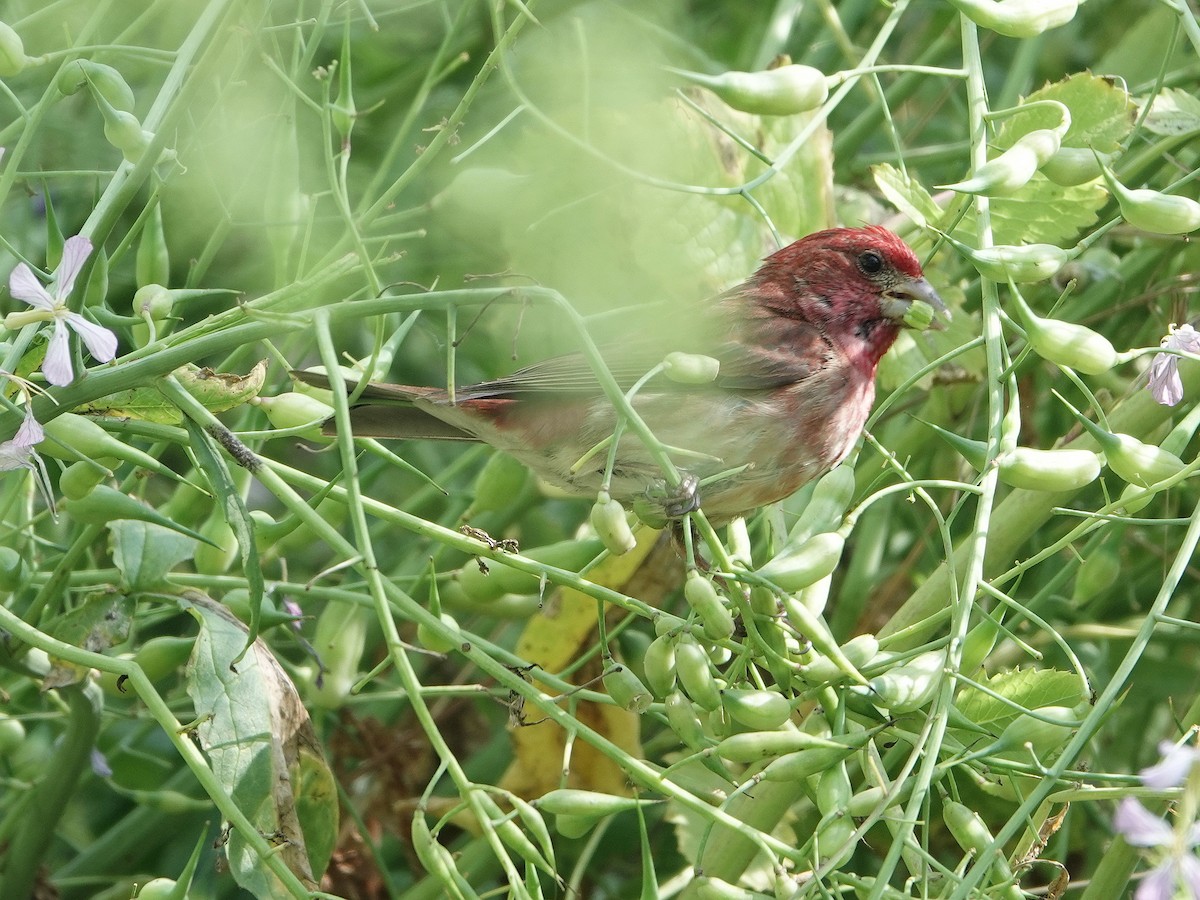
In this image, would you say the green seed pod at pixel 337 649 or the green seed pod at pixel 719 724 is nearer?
the green seed pod at pixel 719 724

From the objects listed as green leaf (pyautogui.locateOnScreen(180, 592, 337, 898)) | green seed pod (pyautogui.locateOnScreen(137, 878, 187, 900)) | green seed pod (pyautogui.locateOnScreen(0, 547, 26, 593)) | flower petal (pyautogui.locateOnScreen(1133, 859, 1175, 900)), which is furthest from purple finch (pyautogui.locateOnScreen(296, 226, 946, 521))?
flower petal (pyautogui.locateOnScreen(1133, 859, 1175, 900))

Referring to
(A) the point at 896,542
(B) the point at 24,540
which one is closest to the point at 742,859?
(B) the point at 24,540

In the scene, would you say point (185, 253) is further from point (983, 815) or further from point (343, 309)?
point (983, 815)

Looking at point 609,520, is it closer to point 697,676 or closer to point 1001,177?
point 697,676

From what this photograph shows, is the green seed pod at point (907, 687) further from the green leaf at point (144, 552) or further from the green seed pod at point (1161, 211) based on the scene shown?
the green leaf at point (144, 552)

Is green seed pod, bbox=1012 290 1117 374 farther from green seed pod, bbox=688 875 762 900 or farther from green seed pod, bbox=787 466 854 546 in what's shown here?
green seed pod, bbox=688 875 762 900

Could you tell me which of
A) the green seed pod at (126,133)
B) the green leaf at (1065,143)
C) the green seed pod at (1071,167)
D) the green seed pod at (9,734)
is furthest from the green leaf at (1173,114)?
the green seed pod at (9,734)
